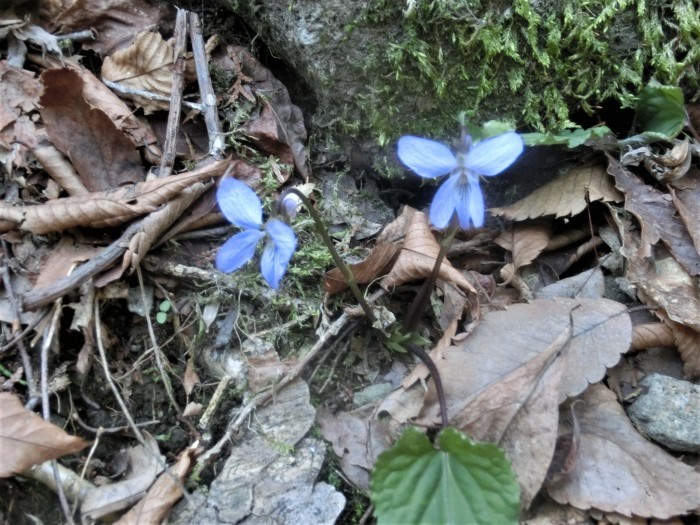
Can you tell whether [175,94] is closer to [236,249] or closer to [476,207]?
[236,249]

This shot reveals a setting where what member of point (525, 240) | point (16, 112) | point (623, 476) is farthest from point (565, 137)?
point (16, 112)

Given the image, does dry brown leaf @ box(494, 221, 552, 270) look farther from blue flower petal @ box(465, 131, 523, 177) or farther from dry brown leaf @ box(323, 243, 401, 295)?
blue flower petal @ box(465, 131, 523, 177)

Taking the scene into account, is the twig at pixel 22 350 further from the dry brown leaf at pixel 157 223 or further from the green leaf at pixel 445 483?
the green leaf at pixel 445 483

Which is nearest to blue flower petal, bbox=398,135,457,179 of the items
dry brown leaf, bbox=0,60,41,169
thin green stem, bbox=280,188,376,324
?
thin green stem, bbox=280,188,376,324

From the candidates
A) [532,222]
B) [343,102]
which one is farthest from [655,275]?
[343,102]

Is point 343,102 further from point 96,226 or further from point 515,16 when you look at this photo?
point 96,226
